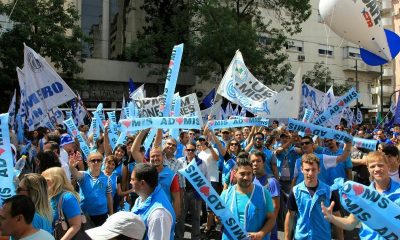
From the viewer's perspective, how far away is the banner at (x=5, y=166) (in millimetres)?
4137

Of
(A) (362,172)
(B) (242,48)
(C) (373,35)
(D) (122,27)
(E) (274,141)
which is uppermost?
(D) (122,27)

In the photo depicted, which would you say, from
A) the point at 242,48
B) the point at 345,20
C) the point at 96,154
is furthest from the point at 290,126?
the point at 242,48

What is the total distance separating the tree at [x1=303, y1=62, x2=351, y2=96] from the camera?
3690 cm

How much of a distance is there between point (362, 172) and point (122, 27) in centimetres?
2552

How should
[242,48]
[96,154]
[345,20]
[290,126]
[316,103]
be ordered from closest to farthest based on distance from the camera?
[96,154], [290,126], [345,20], [316,103], [242,48]

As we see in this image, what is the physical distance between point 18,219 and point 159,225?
3.15 feet

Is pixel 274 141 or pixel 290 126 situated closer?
pixel 290 126

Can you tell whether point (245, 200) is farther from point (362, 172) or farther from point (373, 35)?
point (373, 35)

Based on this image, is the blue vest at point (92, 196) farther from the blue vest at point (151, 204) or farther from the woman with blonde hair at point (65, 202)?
the blue vest at point (151, 204)

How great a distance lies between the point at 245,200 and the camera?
4516 mm

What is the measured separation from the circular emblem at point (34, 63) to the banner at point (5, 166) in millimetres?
6940

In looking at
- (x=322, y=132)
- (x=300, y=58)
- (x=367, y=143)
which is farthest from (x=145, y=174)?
(x=300, y=58)

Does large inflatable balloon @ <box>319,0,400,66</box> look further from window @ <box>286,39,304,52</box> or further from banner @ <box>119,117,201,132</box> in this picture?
window @ <box>286,39,304,52</box>

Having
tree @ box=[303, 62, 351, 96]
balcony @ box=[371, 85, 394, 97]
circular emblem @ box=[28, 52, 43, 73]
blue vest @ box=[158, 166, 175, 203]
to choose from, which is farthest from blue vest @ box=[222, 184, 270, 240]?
balcony @ box=[371, 85, 394, 97]
